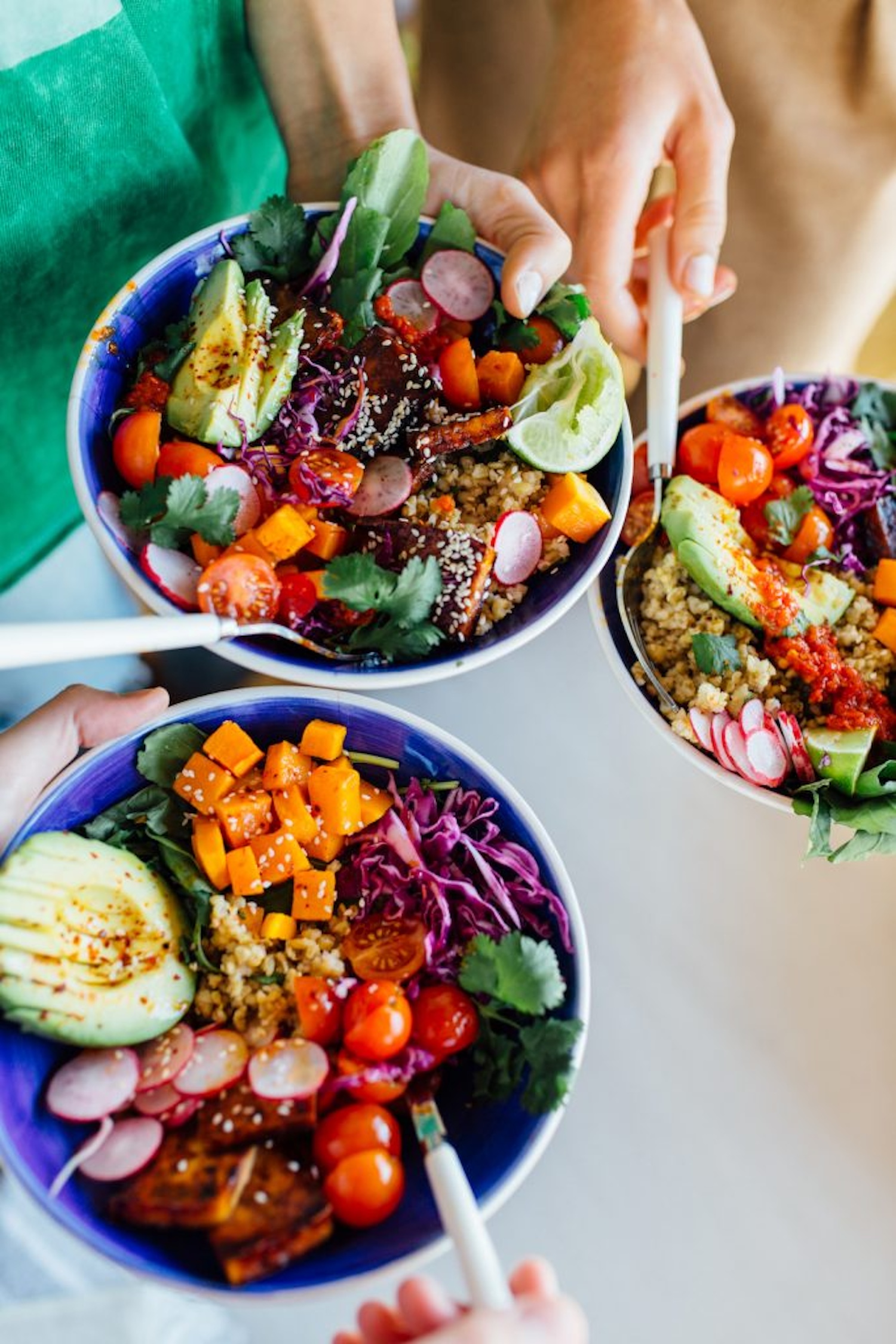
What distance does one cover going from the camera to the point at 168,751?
101cm

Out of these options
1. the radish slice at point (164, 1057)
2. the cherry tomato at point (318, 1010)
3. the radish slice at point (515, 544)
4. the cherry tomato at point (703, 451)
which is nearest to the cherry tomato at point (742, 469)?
the cherry tomato at point (703, 451)

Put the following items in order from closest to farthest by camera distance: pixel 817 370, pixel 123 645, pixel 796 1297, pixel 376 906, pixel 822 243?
1. pixel 123 645
2. pixel 376 906
3. pixel 796 1297
4. pixel 822 243
5. pixel 817 370

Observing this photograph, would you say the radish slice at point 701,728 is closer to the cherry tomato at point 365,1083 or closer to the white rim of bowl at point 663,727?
the white rim of bowl at point 663,727

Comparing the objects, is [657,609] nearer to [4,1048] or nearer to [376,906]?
[376,906]

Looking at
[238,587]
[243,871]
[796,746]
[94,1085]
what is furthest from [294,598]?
[796,746]

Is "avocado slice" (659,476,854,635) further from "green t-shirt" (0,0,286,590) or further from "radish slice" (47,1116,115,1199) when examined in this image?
"radish slice" (47,1116,115,1199)

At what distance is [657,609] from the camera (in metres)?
1.24

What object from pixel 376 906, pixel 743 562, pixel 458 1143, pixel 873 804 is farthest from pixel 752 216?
pixel 458 1143

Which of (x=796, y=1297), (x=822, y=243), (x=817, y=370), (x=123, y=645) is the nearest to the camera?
(x=123, y=645)

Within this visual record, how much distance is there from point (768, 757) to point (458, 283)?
663mm

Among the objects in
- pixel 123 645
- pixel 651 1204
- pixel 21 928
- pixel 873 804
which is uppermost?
pixel 123 645

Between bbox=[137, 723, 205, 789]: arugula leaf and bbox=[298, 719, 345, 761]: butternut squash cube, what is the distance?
112mm

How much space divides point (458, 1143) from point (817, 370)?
1.40 m

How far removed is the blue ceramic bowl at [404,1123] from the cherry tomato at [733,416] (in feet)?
2.11
